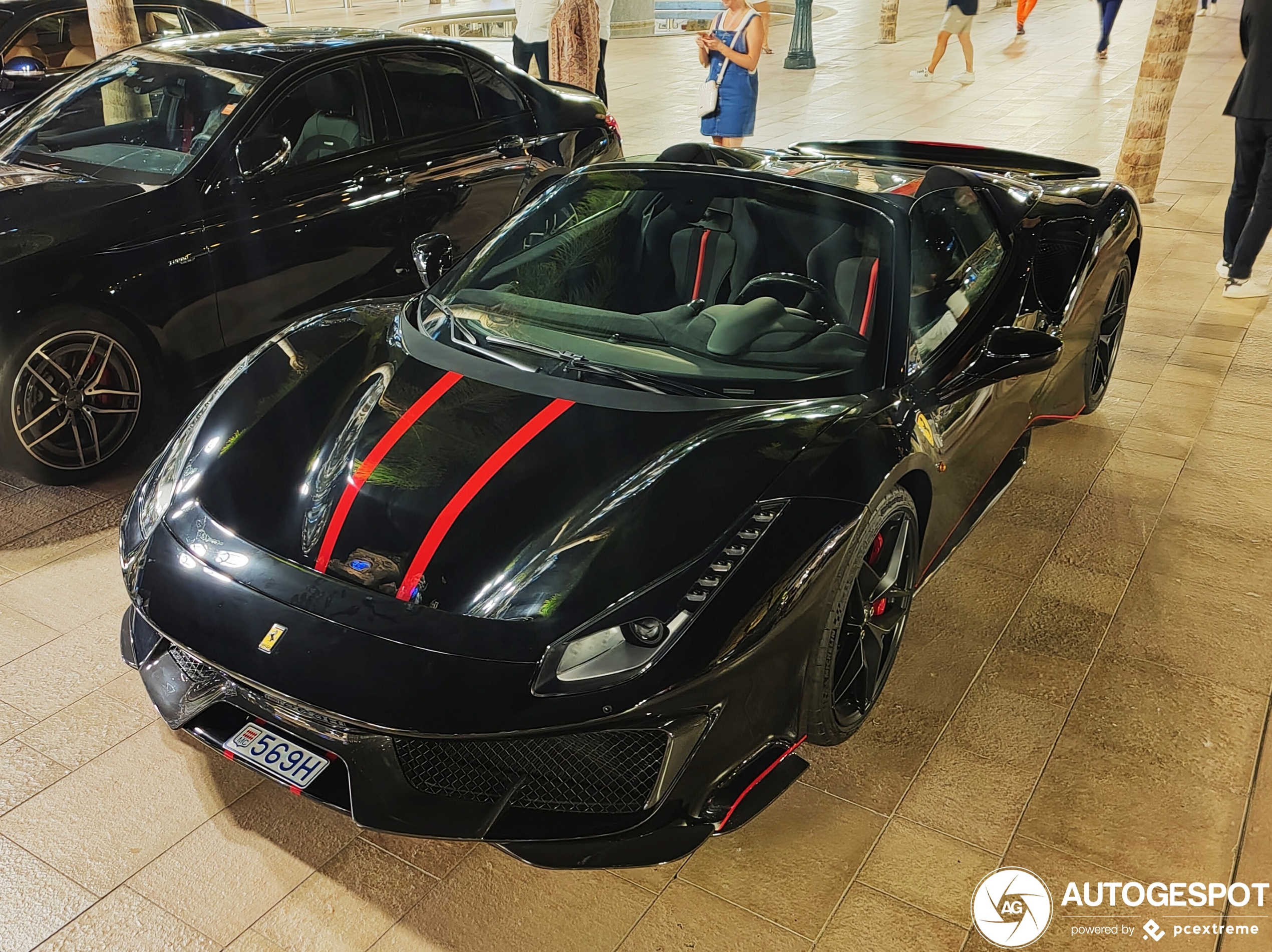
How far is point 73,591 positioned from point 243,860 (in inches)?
58.6

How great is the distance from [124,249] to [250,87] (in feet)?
3.27

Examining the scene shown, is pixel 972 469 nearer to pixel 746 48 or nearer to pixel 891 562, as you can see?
pixel 891 562

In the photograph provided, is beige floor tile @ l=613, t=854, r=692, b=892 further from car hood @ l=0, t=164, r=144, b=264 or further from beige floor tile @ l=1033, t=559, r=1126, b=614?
car hood @ l=0, t=164, r=144, b=264

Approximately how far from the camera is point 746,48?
22.2 feet

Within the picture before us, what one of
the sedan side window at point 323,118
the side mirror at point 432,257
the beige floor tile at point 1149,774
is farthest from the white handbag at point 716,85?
the beige floor tile at point 1149,774

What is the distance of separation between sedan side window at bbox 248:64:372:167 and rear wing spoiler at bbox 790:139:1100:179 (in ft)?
6.60

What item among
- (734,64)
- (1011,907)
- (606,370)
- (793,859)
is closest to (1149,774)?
(1011,907)

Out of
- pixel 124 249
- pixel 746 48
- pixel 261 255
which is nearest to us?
pixel 124 249

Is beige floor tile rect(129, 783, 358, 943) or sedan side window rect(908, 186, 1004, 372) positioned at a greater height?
sedan side window rect(908, 186, 1004, 372)

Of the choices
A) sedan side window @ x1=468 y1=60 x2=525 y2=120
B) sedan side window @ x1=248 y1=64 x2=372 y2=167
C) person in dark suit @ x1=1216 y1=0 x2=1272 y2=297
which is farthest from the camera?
person in dark suit @ x1=1216 y1=0 x2=1272 y2=297

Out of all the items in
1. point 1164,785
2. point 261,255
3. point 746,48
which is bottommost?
point 1164,785

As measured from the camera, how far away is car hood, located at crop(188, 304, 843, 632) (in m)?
2.28

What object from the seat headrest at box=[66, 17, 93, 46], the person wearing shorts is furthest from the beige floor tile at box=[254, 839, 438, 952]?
the person wearing shorts

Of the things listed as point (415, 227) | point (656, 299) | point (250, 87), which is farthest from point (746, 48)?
point (656, 299)
